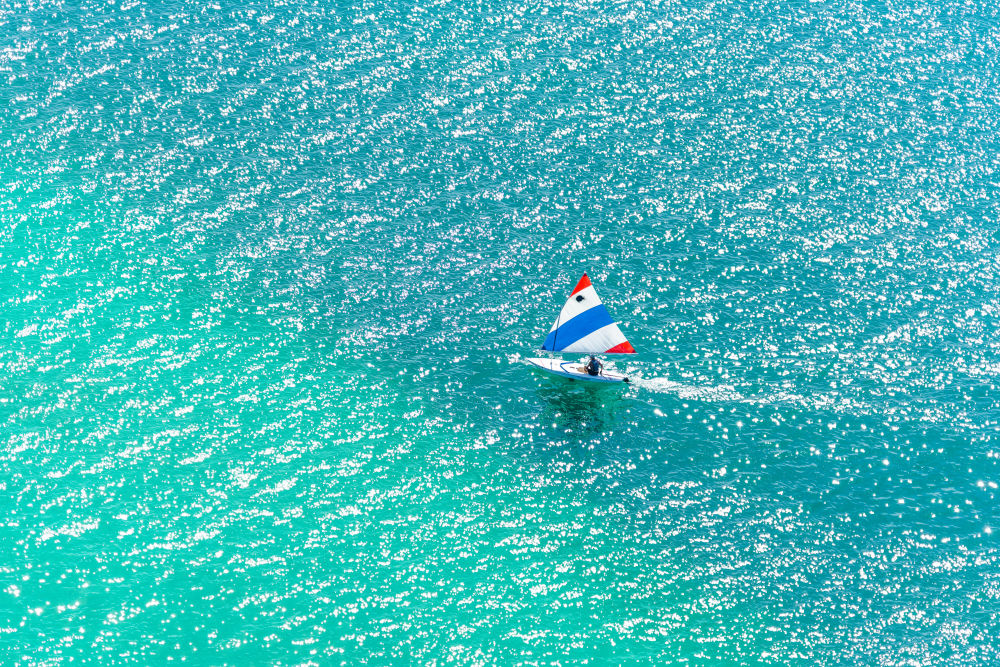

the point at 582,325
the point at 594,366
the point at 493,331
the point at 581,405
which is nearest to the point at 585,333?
the point at 582,325

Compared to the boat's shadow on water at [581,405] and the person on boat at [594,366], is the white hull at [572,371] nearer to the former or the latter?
the person on boat at [594,366]

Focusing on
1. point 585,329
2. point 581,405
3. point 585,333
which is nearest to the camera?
point 585,329

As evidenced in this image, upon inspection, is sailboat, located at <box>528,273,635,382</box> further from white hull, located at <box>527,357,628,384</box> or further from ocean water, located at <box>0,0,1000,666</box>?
ocean water, located at <box>0,0,1000,666</box>

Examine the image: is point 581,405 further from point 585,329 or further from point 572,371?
point 585,329

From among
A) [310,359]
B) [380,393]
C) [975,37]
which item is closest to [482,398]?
[380,393]

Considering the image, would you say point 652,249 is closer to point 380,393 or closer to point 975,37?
point 380,393

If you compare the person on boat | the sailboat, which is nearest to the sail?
the sailboat

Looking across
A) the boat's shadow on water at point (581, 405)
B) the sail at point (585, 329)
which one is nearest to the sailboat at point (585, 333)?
the sail at point (585, 329)
